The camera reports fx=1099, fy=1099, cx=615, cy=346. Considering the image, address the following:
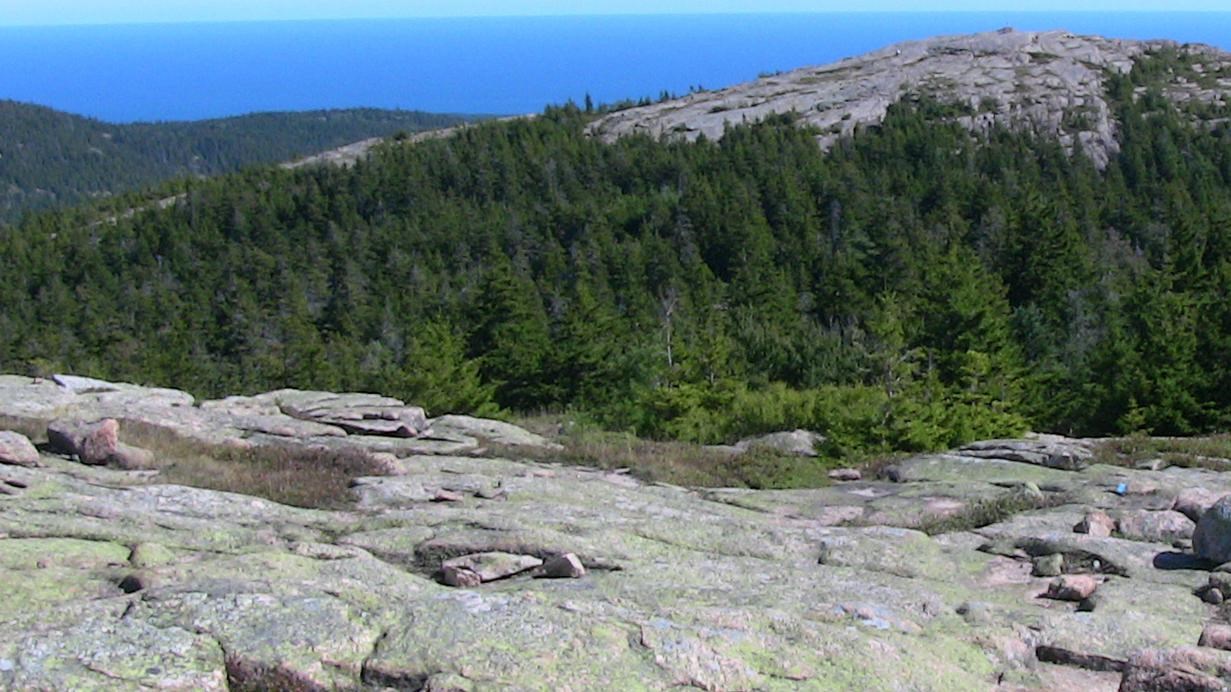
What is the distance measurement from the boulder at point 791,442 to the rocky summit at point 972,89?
9652 cm

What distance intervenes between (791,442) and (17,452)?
15.1 m

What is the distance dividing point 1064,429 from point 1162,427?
211 inches

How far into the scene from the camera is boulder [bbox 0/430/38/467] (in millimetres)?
13062

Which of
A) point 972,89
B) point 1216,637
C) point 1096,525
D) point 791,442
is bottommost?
point 791,442

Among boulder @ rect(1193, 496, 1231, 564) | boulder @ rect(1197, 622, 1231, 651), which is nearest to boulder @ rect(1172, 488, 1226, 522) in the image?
boulder @ rect(1193, 496, 1231, 564)

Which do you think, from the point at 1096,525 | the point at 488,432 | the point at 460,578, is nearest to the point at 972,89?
the point at 488,432

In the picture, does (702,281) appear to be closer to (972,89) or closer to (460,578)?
(972,89)

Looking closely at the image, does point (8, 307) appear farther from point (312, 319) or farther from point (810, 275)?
point (810, 275)

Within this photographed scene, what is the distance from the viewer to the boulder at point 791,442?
2217 centimetres

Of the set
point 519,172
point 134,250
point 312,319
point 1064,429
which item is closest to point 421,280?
point 312,319

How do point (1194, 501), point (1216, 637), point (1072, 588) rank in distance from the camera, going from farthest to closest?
point (1194, 501)
point (1072, 588)
point (1216, 637)

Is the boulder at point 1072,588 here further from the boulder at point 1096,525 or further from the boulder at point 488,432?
the boulder at point 488,432

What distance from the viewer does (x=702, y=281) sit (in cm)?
8356

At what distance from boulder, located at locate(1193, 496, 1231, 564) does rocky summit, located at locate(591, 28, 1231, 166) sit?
4270 inches
